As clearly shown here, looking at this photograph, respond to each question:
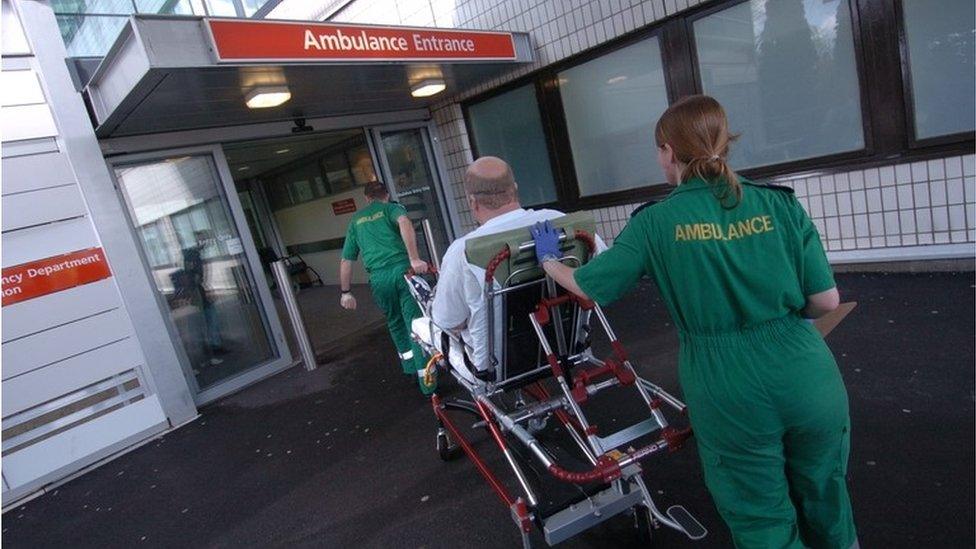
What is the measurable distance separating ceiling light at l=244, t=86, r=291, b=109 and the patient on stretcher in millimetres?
2967

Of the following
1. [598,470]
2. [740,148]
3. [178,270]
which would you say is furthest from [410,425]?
[740,148]

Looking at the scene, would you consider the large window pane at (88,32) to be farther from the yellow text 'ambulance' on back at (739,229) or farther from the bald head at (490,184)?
the yellow text 'ambulance' on back at (739,229)

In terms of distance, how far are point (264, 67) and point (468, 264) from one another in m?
2.80

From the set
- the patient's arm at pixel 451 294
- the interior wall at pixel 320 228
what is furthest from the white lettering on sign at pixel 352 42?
the interior wall at pixel 320 228

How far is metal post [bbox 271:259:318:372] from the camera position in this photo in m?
5.57

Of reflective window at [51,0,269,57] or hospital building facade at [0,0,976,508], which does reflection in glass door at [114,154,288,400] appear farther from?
reflective window at [51,0,269,57]

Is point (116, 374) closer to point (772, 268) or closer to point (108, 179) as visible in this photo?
point (108, 179)

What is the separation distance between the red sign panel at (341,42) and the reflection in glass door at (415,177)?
2146 millimetres

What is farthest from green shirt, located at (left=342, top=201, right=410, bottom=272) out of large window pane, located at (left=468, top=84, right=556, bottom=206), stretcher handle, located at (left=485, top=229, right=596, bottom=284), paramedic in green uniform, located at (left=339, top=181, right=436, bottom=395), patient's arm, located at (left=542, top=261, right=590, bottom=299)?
large window pane, located at (left=468, top=84, right=556, bottom=206)

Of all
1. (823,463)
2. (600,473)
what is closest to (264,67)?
(600,473)

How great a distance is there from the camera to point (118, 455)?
4.52 metres

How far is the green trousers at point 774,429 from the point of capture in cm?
144

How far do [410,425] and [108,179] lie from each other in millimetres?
3435

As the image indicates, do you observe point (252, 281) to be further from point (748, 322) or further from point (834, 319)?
point (834, 319)
